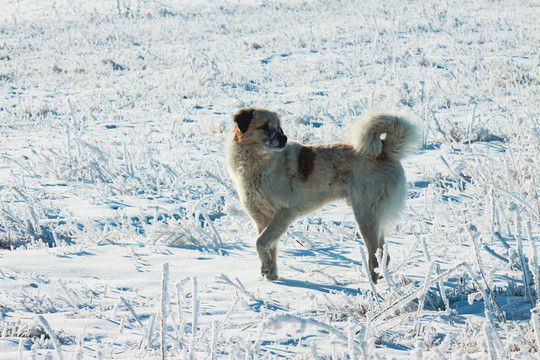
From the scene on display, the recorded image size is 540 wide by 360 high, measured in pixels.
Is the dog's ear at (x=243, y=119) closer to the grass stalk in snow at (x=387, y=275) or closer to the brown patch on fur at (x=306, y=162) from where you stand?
the brown patch on fur at (x=306, y=162)

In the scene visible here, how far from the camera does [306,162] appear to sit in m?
4.69

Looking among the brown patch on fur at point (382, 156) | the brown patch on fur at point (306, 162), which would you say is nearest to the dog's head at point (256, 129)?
the brown patch on fur at point (306, 162)

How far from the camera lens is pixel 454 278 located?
395 centimetres

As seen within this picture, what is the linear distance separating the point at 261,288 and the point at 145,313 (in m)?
1.07

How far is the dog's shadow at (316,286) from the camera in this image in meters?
3.99

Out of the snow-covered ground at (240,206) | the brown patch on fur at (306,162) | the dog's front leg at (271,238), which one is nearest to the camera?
the snow-covered ground at (240,206)

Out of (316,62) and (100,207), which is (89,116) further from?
(316,62)

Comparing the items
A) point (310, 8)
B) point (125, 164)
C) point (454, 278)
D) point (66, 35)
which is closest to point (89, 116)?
point (125, 164)

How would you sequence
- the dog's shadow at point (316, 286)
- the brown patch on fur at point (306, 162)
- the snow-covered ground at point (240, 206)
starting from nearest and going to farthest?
the snow-covered ground at point (240, 206), the dog's shadow at point (316, 286), the brown patch on fur at point (306, 162)

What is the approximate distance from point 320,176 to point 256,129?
28.0 inches

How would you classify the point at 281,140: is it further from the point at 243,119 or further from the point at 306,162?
the point at 243,119

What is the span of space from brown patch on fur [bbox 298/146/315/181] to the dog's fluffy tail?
413 millimetres

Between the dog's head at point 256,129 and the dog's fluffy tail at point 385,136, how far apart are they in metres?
0.69

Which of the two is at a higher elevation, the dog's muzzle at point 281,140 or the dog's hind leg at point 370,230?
the dog's muzzle at point 281,140
